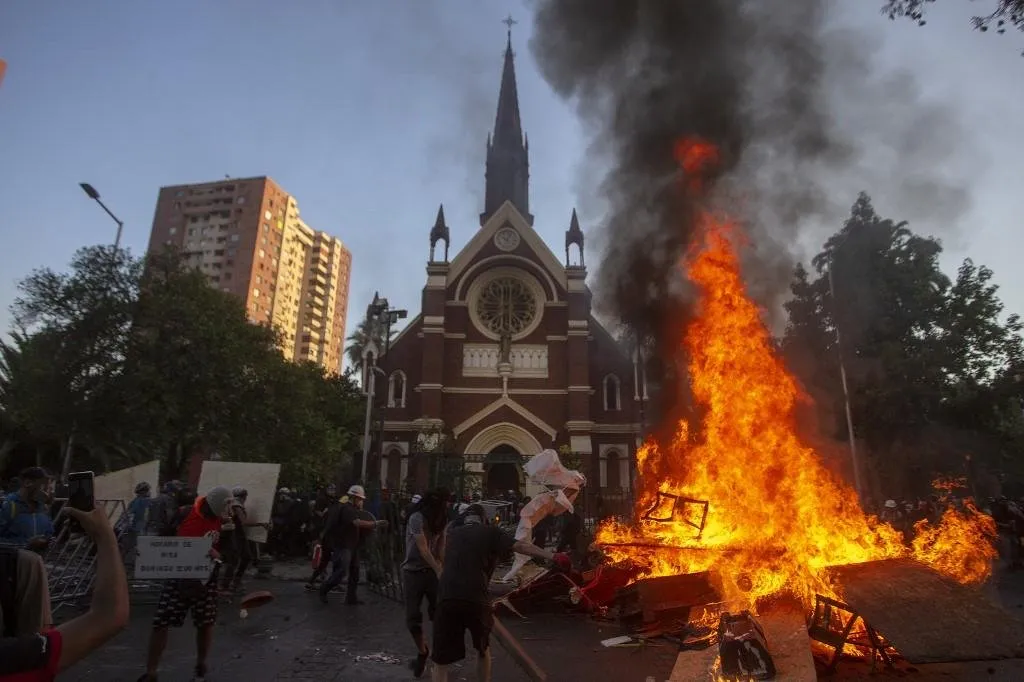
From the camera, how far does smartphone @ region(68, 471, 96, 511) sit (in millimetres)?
2381

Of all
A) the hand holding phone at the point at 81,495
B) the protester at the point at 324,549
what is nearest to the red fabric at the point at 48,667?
the hand holding phone at the point at 81,495

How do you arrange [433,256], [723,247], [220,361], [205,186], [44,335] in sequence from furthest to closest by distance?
[205,186] → [433,256] → [220,361] → [44,335] → [723,247]

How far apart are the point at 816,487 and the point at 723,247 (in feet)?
17.3

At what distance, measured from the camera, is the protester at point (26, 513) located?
6301 millimetres

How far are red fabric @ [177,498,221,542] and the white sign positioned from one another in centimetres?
62

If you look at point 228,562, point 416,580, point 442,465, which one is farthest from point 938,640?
point 442,465

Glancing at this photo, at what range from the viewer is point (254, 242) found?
7950 cm

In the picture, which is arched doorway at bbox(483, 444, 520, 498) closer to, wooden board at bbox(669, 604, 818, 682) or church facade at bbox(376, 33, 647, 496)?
church facade at bbox(376, 33, 647, 496)

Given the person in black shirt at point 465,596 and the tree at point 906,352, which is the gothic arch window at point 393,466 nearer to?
the tree at point 906,352

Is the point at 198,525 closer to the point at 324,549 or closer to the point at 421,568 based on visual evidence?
the point at 421,568

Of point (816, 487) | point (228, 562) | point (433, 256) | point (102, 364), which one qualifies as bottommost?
point (228, 562)

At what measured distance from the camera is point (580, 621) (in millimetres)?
8805

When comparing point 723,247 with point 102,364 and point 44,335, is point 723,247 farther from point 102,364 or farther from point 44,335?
point 44,335

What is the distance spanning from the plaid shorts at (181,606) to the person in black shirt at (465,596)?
2.34 meters
